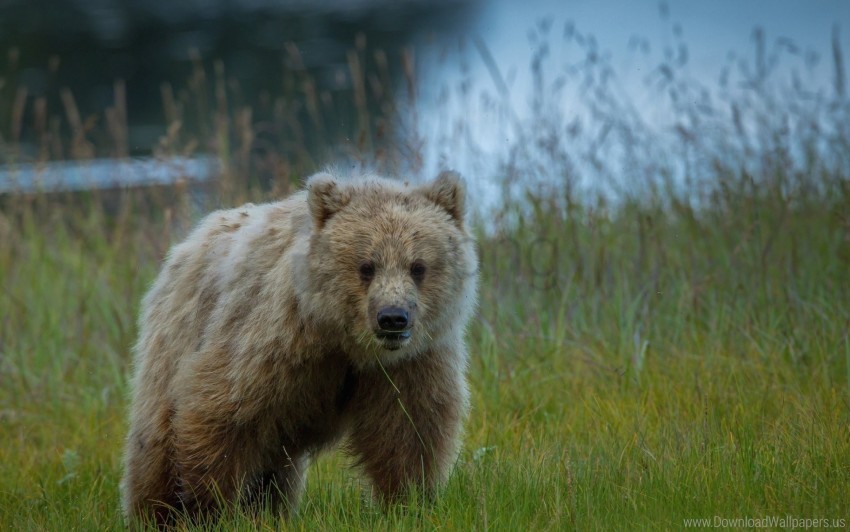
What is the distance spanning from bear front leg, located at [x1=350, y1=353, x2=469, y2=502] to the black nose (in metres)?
0.37

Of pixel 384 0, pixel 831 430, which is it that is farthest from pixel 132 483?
pixel 384 0

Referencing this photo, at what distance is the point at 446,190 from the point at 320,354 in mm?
861

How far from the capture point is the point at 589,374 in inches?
240

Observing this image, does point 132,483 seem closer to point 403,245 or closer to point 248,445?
point 248,445

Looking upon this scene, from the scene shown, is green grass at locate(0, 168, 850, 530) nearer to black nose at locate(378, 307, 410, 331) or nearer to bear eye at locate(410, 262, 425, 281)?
black nose at locate(378, 307, 410, 331)

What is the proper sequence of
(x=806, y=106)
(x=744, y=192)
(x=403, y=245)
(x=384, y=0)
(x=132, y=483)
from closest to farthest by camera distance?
(x=403, y=245), (x=132, y=483), (x=744, y=192), (x=806, y=106), (x=384, y=0)

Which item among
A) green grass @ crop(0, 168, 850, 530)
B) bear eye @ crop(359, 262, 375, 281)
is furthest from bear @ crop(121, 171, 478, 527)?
green grass @ crop(0, 168, 850, 530)

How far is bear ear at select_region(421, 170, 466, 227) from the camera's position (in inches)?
179

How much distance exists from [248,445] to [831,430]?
94.4 inches

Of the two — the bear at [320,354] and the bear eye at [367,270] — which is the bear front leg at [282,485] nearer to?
the bear at [320,354]

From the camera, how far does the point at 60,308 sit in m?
7.75

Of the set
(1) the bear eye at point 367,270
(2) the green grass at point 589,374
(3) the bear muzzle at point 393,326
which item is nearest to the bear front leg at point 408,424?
(2) the green grass at point 589,374

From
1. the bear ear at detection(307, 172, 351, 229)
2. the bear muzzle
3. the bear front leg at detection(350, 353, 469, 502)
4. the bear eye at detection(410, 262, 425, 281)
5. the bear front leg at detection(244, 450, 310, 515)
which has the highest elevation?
the bear ear at detection(307, 172, 351, 229)

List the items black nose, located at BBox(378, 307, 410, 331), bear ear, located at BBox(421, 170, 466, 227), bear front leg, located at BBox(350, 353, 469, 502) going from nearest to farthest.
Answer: black nose, located at BBox(378, 307, 410, 331)
bear front leg, located at BBox(350, 353, 469, 502)
bear ear, located at BBox(421, 170, 466, 227)
